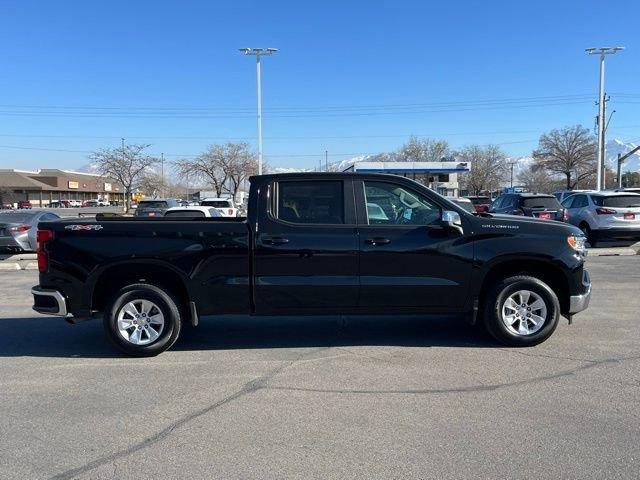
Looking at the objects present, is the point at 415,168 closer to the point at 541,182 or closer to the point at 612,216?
the point at 612,216

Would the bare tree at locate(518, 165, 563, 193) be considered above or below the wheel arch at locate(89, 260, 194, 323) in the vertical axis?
above

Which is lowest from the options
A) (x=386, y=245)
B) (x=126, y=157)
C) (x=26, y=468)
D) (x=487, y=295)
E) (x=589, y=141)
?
(x=26, y=468)

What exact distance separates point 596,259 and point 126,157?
134ft

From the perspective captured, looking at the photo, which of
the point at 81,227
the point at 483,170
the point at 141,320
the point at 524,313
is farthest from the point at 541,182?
the point at 81,227

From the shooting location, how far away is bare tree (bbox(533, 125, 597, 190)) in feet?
237

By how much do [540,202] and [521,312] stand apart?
12.6 metres

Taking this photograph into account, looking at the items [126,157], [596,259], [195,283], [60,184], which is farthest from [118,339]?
[60,184]

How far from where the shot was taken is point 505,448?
3.73 metres

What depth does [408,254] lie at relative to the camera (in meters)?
5.92

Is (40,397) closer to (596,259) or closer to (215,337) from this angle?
(215,337)

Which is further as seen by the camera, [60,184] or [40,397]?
[60,184]

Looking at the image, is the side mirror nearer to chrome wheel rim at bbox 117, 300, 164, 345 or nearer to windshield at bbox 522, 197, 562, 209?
chrome wheel rim at bbox 117, 300, 164, 345

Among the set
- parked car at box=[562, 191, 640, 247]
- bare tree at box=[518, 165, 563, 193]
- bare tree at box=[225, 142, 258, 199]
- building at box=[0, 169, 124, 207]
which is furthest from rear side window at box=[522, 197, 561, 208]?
bare tree at box=[518, 165, 563, 193]

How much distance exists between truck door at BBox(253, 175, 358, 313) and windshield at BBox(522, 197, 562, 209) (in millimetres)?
13134
